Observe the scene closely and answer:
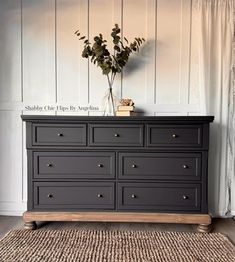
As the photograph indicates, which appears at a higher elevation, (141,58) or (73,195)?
(141,58)

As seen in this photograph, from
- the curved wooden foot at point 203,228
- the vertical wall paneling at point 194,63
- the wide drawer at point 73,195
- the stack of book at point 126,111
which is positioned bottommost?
the curved wooden foot at point 203,228

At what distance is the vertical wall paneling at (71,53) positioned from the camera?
3.21m

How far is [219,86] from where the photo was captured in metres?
3.14

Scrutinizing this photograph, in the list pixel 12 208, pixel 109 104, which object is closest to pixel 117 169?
pixel 109 104

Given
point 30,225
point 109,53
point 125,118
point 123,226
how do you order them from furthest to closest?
point 109,53
point 123,226
point 30,225
point 125,118

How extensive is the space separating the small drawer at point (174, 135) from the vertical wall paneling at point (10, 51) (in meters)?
1.47

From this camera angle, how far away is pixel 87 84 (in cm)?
324

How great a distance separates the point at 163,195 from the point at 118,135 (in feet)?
2.13

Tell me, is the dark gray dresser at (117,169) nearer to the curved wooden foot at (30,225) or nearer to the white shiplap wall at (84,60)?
the curved wooden foot at (30,225)

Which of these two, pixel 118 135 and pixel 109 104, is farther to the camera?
pixel 109 104

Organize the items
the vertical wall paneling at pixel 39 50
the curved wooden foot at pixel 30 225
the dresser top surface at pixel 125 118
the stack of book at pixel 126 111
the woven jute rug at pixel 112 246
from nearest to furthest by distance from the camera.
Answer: the woven jute rug at pixel 112 246
the dresser top surface at pixel 125 118
the curved wooden foot at pixel 30 225
the stack of book at pixel 126 111
the vertical wall paneling at pixel 39 50

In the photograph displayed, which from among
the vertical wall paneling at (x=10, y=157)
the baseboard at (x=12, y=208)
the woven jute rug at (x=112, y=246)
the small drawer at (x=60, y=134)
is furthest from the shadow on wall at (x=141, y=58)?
the baseboard at (x=12, y=208)

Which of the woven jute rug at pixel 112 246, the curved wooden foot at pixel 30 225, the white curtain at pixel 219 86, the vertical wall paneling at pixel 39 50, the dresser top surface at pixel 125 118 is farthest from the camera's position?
the vertical wall paneling at pixel 39 50

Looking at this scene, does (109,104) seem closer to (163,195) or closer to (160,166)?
(160,166)
